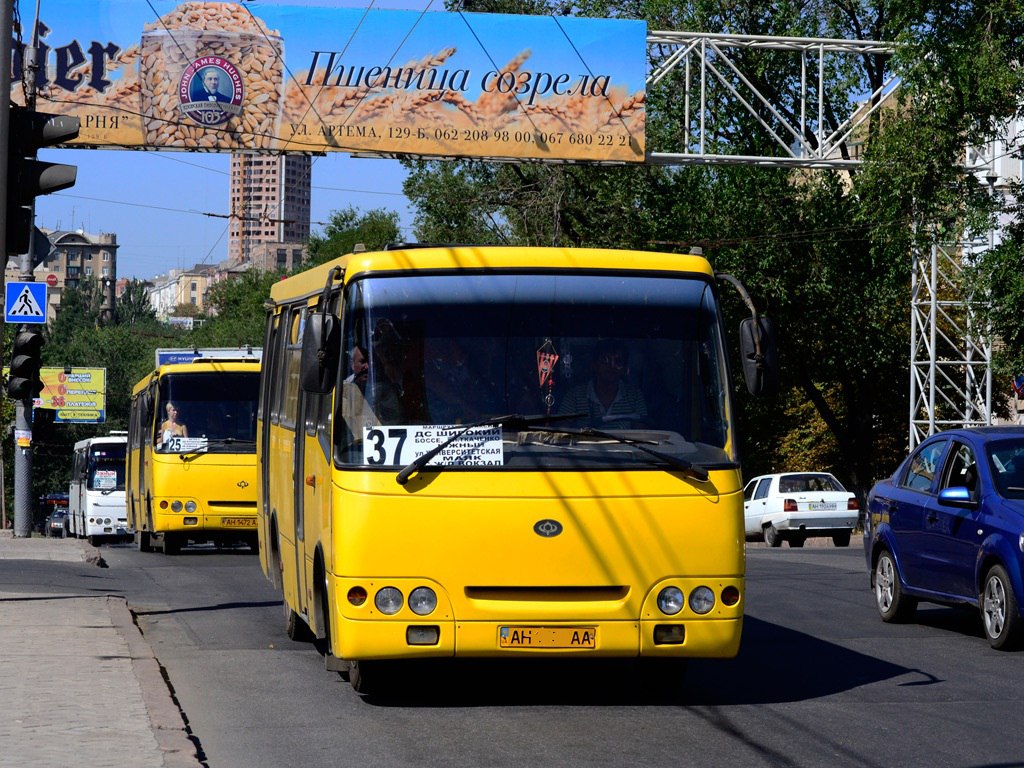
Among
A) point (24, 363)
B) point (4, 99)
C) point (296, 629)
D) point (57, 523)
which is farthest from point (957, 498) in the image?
point (57, 523)

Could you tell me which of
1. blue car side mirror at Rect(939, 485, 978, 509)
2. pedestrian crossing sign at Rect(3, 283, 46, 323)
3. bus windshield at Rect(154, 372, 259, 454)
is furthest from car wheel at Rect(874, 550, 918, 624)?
pedestrian crossing sign at Rect(3, 283, 46, 323)

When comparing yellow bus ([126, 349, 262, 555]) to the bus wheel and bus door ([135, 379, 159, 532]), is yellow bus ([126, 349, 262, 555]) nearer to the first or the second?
bus door ([135, 379, 159, 532])

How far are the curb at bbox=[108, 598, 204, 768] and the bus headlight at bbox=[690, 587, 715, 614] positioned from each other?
106 inches

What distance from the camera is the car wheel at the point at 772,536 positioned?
35.2m

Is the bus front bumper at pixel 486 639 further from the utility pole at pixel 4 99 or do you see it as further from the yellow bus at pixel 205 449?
the yellow bus at pixel 205 449

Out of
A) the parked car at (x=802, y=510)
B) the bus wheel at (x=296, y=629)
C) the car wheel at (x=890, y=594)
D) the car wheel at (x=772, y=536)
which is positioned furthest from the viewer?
the car wheel at (x=772, y=536)

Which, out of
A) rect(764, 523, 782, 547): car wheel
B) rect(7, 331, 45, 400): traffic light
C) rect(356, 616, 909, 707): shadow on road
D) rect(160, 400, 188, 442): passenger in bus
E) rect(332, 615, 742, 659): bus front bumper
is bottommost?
rect(764, 523, 782, 547): car wheel

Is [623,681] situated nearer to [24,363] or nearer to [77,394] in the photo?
[24,363]

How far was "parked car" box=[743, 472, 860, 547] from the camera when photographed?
114 ft

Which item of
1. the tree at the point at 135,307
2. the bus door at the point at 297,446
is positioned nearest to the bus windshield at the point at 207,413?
the bus door at the point at 297,446

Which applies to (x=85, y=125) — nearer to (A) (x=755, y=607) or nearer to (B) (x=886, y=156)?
(B) (x=886, y=156)

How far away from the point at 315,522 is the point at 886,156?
14409mm

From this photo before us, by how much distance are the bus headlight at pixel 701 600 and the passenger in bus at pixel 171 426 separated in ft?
53.7

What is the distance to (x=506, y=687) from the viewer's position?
10.1 meters
